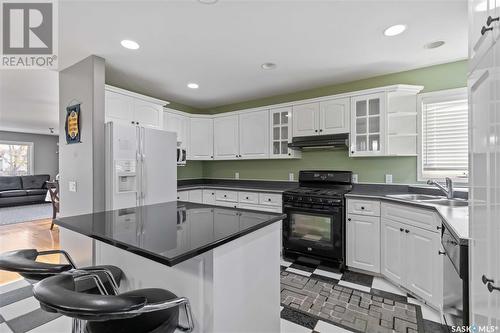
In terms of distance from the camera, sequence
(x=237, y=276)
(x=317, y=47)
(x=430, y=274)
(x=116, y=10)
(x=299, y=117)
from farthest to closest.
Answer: (x=299, y=117) → (x=317, y=47) → (x=430, y=274) → (x=116, y=10) → (x=237, y=276)

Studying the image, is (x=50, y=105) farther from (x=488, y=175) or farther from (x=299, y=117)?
(x=488, y=175)

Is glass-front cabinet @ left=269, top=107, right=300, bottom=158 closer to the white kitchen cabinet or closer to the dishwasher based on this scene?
the white kitchen cabinet

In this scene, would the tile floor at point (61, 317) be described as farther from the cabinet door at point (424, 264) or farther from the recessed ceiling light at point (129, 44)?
the recessed ceiling light at point (129, 44)

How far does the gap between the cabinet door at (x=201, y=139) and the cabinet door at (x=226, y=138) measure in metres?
0.10

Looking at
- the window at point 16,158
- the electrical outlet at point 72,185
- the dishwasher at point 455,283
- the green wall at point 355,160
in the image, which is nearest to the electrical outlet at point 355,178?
the green wall at point 355,160

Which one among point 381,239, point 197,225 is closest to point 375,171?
point 381,239

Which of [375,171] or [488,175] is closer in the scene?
[488,175]

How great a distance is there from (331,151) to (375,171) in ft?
2.17

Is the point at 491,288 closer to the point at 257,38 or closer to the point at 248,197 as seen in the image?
the point at 257,38

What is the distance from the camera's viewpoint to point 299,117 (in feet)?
12.1

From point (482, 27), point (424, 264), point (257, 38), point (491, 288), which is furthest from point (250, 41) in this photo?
point (424, 264)

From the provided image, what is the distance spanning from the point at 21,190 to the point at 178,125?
6.72m

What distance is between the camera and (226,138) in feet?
14.7

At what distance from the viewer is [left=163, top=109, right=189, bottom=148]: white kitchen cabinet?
13.5ft
